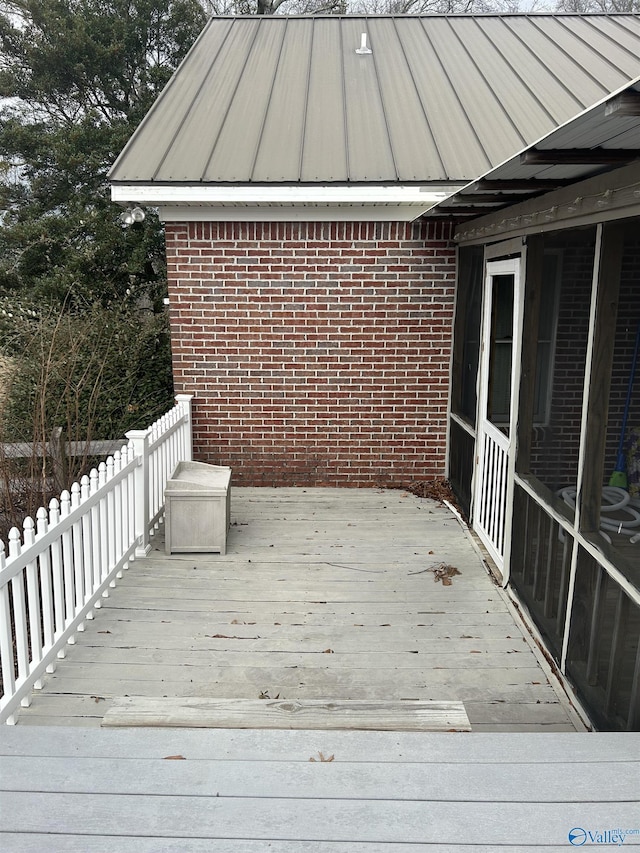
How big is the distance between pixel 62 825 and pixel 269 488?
16.6 ft

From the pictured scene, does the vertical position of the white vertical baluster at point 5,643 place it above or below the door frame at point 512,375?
below

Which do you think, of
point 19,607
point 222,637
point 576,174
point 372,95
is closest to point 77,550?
point 19,607

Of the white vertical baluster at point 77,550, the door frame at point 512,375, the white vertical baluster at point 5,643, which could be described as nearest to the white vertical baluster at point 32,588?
the white vertical baluster at point 5,643

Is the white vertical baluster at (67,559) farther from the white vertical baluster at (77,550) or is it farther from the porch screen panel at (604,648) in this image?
the porch screen panel at (604,648)

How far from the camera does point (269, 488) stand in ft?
23.1

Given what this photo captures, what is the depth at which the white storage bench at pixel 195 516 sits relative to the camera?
510 centimetres

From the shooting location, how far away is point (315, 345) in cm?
680

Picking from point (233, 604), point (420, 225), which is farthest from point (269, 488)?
point (420, 225)

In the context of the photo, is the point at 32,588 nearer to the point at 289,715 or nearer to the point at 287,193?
the point at 289,715

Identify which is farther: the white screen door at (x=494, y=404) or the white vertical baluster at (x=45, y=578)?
the white screen door at (x=494, y=404)

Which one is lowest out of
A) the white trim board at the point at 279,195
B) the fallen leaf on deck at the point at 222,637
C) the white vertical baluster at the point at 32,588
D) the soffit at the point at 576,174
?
the fallen leaf on deck at the point at 222,637

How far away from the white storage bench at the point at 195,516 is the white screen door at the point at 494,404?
2112mm

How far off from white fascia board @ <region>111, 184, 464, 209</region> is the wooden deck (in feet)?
9.81

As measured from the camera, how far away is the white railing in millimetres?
3217
